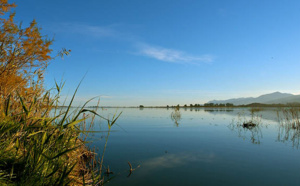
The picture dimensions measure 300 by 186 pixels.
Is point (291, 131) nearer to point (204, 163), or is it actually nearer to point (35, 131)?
point (204, 163)

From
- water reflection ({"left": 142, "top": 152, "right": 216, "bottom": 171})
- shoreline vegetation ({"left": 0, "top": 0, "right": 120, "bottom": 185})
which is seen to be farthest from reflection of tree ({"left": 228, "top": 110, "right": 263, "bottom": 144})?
shoreline vegetation ({"left": 0, "top": 0, "right": 120, "bottom": 185})

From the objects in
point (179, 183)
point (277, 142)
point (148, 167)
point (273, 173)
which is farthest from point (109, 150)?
point (277, 142)

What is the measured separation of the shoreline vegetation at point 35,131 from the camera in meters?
2.76

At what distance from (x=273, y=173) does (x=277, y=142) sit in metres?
4.99

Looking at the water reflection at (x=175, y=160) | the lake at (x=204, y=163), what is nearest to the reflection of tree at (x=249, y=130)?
the lake at (x=204, y=163)

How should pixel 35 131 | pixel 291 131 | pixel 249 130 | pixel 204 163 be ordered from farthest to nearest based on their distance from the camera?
pixel 249 130
pixel 291 131
pixel 204 163
pixel 35 131

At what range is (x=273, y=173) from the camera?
5.00 meters

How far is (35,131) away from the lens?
12.0 ft

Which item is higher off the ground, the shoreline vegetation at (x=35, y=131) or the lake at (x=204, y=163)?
the shoreline vegetation at (x=35, y=131)

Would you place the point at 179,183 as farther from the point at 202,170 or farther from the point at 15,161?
the point at 15,161

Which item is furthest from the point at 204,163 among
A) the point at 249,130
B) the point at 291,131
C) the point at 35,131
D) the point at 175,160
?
the point at 291,131

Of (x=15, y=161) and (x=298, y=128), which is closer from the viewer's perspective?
(x=15, y=161)

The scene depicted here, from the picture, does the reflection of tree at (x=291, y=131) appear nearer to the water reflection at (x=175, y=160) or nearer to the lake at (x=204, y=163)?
the lake at (x=204, y=163)

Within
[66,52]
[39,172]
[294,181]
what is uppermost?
[66,52]
